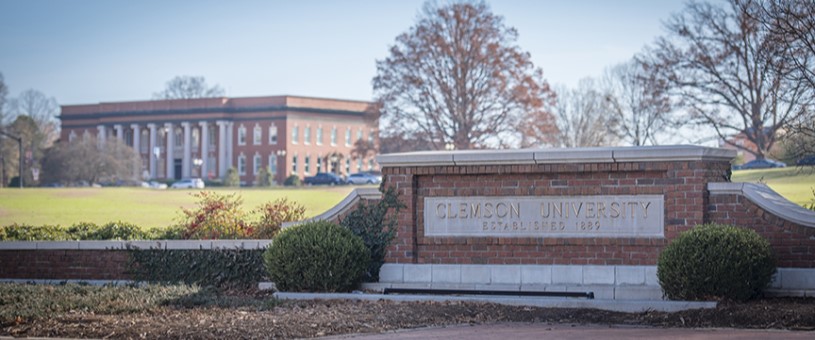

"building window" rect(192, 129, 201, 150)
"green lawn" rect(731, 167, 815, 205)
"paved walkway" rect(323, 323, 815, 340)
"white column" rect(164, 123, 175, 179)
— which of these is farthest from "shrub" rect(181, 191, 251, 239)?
"white column" rect(164, 123, 175, 179)

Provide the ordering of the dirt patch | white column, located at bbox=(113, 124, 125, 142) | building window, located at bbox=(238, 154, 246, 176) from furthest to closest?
white column, located at bbox=(113, 124, 125, 142), building window, located at bbox=(238, 154, 246, 176), the dirt patch

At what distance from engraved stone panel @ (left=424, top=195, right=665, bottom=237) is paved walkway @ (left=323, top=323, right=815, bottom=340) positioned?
138 inches

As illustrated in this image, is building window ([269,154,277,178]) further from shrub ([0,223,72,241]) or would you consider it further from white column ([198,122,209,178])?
shrub ([0,223,72,241])

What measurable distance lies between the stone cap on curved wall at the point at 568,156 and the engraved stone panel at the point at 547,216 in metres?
0.61

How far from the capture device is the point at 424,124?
177 feet

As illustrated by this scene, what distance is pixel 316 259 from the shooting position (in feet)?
51.0

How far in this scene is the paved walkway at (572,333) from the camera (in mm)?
11180

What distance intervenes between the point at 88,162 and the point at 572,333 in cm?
7059

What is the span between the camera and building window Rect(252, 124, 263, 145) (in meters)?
96.2

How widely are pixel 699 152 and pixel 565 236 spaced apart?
7.87 ft

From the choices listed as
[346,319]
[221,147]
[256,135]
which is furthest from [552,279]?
[221,147]

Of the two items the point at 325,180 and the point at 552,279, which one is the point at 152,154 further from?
the point at 552,279

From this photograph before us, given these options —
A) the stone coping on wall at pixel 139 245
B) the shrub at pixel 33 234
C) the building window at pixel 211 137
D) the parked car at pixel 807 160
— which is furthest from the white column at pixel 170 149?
the parked car at pixel 807 160

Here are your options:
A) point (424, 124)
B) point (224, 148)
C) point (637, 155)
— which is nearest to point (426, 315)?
point (637, 155)
